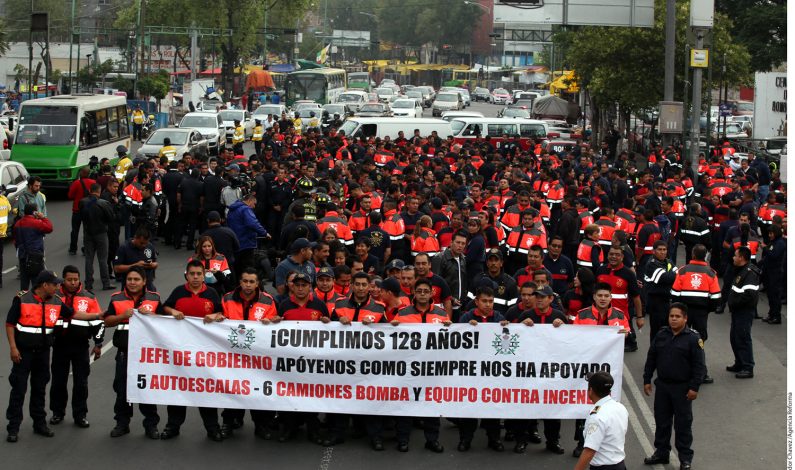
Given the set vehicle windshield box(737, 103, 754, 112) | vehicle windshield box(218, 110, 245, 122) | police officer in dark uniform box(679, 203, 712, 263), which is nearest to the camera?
police officer in dark uniform box(679, 203, 712, 263)

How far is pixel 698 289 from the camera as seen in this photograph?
1384 cm

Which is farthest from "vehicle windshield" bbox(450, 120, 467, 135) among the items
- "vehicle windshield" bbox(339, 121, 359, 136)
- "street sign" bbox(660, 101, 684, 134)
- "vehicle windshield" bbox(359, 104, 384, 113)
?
"vehicle windshield" bbox(359, 104, 384, 113)

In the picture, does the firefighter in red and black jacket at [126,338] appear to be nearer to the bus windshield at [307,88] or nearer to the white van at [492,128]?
the white van at [492,128]

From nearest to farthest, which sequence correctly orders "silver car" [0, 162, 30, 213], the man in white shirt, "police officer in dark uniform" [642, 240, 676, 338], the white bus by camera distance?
the man in white shirt → "police officer in dark uniform" [642, 240, 676, 338] → "silver car" [0, 162, 30, 213] → the white bus

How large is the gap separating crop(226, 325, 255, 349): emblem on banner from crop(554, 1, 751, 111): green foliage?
30778 millimetres

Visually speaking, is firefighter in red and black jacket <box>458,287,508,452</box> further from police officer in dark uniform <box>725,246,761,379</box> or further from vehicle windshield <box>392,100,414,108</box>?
vehicle windshield <box>392,100,414,108</box>

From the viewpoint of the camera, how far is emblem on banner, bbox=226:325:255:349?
1134 centimetres

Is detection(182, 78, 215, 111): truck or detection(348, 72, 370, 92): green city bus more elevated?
detection(348, 72, 370, 92): green city bus

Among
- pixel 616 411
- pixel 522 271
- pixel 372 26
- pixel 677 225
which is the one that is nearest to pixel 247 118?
pixel 677 225

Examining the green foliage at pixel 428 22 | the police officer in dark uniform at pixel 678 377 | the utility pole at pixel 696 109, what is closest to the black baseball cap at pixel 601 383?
the police officer in dark uniform at pixel 678 377

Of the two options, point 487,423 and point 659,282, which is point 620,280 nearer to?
point 659,282

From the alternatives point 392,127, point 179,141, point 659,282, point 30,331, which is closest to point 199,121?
point 179,141

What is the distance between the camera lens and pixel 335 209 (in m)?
17.7

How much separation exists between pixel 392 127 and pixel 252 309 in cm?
2563
